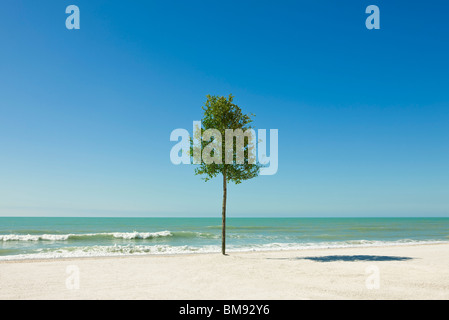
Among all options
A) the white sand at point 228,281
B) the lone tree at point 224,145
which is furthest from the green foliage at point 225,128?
the white sand at point 228,281

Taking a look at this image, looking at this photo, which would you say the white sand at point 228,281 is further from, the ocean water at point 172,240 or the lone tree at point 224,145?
the ocean water at point 172,240

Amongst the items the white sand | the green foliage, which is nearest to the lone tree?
the green foliage

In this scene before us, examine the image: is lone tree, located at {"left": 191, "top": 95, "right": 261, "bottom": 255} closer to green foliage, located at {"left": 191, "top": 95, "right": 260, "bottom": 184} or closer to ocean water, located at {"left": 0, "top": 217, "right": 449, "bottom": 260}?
green foliage, located at {"left": 191, "top": 95, "right": 260, "bottom": 184}

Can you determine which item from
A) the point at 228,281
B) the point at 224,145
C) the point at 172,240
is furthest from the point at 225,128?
the point at 172,240

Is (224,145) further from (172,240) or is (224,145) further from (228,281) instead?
(172,240)

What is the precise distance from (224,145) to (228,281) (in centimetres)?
921

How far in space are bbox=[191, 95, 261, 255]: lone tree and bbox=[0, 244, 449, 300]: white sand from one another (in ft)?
18.8

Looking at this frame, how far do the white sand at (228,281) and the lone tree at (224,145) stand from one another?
5.74m

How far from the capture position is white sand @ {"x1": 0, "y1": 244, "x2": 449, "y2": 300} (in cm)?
901

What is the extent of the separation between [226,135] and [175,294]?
436 inches

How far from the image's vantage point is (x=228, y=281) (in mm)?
10922

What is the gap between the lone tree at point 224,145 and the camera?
60.5 feet
